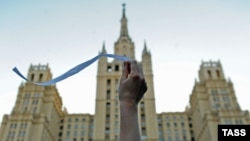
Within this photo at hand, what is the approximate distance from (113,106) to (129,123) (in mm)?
61428

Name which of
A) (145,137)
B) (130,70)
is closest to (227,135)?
(130,70)

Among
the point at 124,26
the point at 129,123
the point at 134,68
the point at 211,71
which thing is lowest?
the point at 129,123

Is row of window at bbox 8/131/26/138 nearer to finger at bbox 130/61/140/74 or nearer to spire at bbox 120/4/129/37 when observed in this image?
spire at bbox 120/4/129/37

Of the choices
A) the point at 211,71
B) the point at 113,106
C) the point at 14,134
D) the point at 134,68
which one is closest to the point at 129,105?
the point at 134,68

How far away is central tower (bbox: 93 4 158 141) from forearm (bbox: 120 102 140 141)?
56152mm

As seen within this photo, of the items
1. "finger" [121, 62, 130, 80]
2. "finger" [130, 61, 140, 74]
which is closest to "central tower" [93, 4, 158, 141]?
"finger" [121, 62, 130, 80]

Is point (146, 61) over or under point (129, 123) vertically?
over

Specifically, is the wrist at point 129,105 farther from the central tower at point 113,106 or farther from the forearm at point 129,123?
the central tower at point 113,106

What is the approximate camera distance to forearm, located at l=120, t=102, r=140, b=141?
9.68ft

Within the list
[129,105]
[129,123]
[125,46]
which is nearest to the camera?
[129,123]

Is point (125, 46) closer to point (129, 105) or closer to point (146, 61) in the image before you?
point (146, 61)

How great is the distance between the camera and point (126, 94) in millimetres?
3225

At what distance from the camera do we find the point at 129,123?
3035 mm

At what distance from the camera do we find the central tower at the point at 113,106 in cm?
5969
